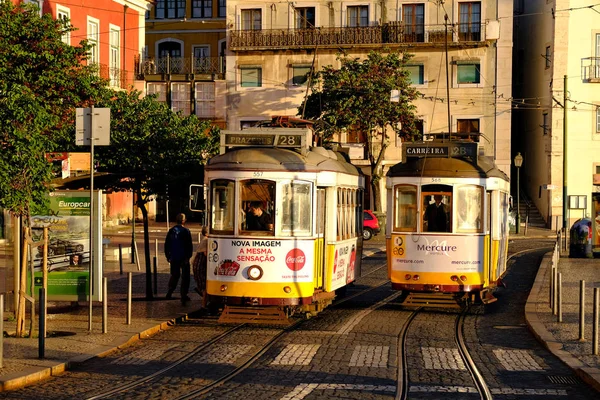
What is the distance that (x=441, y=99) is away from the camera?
5678 cm

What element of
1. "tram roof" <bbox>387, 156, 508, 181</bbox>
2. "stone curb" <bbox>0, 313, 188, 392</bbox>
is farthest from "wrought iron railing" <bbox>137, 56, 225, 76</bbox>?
"stone curb" <bbox>0, 313, 188, 392</bbox>

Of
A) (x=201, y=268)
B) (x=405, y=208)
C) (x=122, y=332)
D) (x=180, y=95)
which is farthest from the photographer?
(x=180, y=95)

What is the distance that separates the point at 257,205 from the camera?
58.0 feet

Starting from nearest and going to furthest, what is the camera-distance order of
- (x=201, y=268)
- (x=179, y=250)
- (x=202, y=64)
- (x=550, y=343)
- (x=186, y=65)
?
(x=550, y=343), (x=201, y=268), (x=179, y=250), (x=202, y=64), (x=186, y=65)

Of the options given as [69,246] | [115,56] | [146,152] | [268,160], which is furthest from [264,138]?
[115,56]

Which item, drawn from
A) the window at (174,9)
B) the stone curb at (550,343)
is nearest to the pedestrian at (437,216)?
the stone curb at (550,343)

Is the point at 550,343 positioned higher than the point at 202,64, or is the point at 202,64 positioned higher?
the point at 202,64

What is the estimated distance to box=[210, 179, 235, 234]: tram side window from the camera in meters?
17.7

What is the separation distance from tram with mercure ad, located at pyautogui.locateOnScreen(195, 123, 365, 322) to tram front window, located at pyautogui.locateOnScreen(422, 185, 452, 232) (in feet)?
9.11

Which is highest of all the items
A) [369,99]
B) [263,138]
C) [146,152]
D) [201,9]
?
[201,9]

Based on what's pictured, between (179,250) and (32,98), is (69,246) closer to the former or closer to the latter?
(32,98)

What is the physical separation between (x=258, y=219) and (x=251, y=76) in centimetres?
4234

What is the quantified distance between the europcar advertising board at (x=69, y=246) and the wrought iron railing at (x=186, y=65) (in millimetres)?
40915

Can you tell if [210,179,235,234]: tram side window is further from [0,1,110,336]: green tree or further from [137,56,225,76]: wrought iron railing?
[137,56,225,76]: wrought iron railing
